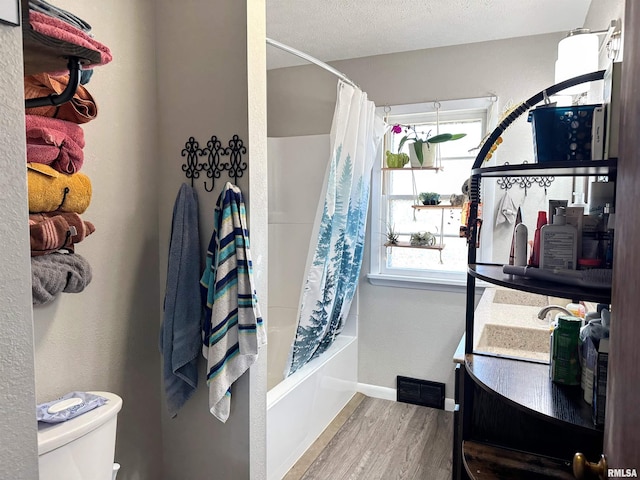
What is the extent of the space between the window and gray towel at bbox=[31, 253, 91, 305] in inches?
Answer: 85.7

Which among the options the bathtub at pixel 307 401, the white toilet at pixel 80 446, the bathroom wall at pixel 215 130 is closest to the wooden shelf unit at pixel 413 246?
the bathtub at pixel 307 401

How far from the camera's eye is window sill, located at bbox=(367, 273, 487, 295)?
2926 millimetres

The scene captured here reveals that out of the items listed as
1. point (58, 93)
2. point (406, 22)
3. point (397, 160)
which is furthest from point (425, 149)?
point (58, 93)

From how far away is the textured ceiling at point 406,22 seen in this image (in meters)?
2.27

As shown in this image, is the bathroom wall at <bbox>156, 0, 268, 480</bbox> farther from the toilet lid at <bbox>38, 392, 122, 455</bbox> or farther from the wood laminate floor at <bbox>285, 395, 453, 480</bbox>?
the wood laminate floor at <bbox>285, 395, 453, 480</bbox>

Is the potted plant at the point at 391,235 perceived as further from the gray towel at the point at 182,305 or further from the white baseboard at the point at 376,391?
the gray towel at the point at 182,305

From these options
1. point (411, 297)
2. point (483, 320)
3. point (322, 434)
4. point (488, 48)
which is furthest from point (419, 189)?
point (322, 434)

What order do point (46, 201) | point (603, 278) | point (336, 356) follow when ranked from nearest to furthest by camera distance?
1. point (603, 278)
2. point (46, 201)
3. point (336, 356)

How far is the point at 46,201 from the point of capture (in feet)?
3.84

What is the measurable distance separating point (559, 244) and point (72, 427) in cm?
140

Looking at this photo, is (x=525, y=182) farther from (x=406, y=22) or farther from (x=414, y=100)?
(x=406, y=22)

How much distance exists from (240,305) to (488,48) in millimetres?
2339

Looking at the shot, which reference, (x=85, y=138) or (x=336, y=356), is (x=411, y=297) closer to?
(x=336, y=356)

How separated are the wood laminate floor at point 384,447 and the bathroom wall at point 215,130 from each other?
744 millimetres
